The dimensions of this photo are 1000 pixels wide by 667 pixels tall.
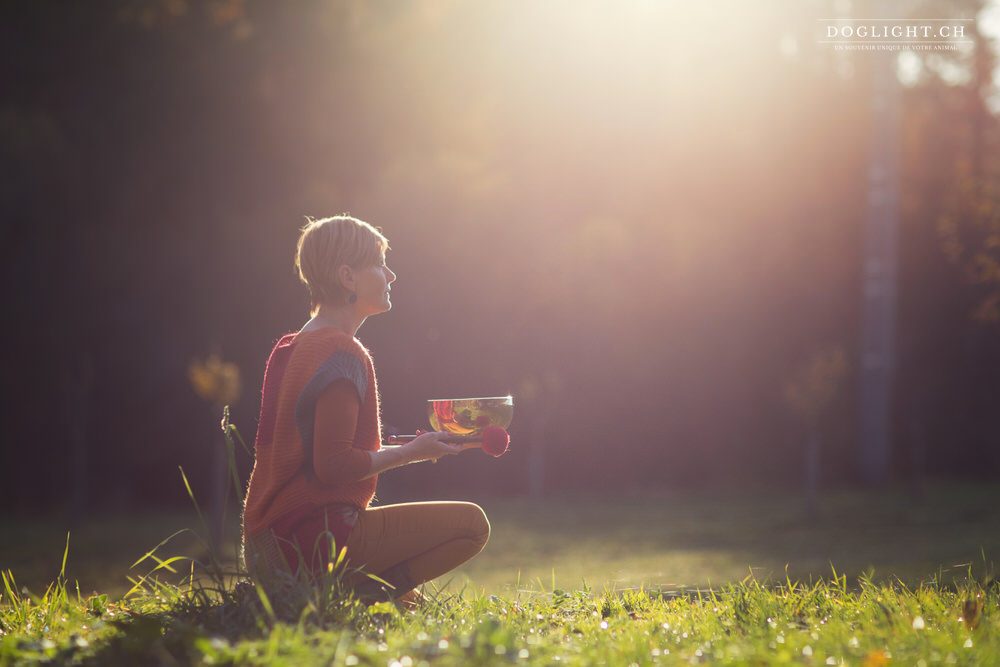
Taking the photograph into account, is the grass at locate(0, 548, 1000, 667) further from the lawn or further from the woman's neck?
the lawn

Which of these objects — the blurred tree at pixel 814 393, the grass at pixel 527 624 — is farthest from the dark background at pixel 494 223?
the grass at pixel 527 624

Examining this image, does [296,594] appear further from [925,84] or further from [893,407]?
[925,84]

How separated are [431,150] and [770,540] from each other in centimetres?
780

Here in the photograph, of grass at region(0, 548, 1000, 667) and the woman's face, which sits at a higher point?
the woman's face

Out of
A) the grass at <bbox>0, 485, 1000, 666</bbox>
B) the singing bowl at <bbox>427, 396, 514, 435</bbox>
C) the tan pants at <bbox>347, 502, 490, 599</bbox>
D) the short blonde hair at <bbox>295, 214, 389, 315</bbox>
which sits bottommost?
the grass at <bbox>0, 485, 1000, 666</bbox>

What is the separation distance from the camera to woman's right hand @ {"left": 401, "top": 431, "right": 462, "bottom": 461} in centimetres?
267

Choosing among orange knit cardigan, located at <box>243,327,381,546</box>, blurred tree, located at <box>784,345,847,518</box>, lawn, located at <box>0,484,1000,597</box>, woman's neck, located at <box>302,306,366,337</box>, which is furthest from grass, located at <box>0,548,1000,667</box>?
blurred tree, located at <box>784,345,847,518</box>

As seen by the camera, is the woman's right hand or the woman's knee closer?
the woman's right hand

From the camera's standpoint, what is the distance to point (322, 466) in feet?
8.45

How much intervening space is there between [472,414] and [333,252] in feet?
2.28

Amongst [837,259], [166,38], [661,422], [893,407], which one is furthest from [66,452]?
[893,407]

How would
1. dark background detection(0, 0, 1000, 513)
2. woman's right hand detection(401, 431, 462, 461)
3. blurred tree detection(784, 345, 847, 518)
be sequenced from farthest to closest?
blurred tree detection(784, 345, 847, 518), dark background detection(0, 0, 1000, 513), woman's right hand detection(401, 431, 462, 461)

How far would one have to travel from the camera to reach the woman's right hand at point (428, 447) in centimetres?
267

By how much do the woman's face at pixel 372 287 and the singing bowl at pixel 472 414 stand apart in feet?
1.23
